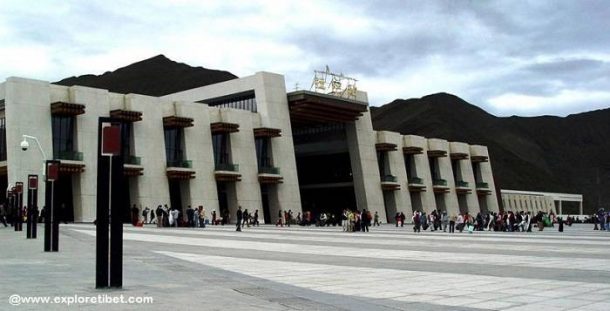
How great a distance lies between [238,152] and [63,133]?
17.1 m

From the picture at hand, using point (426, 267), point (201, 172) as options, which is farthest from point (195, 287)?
point (201, 172)

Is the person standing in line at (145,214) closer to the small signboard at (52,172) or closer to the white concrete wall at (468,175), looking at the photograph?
the small signboard at (52,172)

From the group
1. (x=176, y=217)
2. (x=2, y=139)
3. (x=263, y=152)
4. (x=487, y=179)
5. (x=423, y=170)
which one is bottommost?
(x=176, y=217)

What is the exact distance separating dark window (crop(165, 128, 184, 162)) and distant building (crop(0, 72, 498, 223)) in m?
0.10

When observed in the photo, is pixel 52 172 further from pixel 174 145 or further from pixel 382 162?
pixel 382 162

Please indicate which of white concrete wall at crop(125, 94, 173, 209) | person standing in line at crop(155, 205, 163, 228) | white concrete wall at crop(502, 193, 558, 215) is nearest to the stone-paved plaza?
person standing in line at crop(155, 205, 163, 228)

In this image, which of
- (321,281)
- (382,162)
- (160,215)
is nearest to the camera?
(321,281)

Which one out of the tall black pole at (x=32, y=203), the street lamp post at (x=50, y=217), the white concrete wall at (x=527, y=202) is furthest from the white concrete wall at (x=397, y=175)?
the street lamp post at (x=50, y=217)

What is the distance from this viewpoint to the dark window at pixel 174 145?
61.1 m

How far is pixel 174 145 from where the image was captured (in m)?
61.5

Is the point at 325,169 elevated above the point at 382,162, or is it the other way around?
the point at 325,169

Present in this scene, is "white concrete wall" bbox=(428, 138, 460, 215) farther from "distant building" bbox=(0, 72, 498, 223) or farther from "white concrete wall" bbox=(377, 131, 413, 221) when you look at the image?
"white concrete wall" bbox=(377, 131, 413, 221)

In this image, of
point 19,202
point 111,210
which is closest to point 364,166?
point 19,202

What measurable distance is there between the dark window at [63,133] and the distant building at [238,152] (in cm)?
9
